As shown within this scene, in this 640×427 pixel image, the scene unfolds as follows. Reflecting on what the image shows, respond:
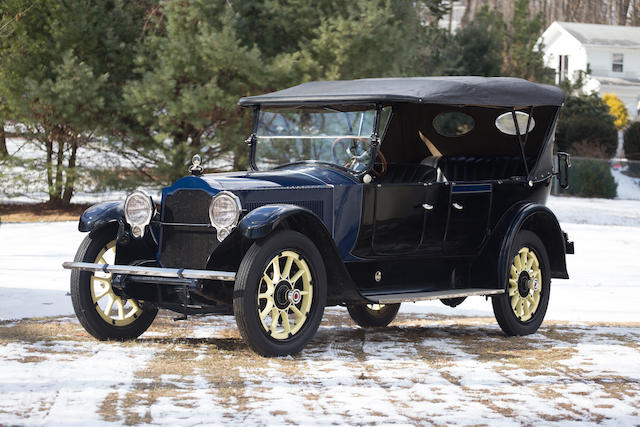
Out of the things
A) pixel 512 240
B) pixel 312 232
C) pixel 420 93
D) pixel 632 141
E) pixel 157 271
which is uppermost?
pixel 632 141

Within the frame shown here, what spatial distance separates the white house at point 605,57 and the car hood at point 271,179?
47.7 metres

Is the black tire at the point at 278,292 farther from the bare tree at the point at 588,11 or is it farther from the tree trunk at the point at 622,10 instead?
the tree trunk at the point at 622,10

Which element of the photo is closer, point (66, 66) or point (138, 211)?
point (138, 211)

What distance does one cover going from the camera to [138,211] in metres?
7.70

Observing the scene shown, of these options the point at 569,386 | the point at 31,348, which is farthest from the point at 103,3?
the point at 569,386

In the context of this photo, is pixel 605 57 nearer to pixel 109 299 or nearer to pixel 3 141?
pixel 3 141

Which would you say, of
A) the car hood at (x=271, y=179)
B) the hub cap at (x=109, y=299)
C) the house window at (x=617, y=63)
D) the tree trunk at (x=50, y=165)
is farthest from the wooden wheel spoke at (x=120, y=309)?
the house window at (x=617, y=63)

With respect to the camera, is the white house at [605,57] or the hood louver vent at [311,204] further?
the white house at [605,57]

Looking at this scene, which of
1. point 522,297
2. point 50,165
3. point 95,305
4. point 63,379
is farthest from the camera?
point 50,165

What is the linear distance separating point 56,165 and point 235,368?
1710 centimetres

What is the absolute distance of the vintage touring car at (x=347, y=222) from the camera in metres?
7.13

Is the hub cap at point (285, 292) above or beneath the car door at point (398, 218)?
beneath

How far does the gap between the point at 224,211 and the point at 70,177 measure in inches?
628

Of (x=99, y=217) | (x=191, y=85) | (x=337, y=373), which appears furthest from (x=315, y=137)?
(x=191, y=85)
